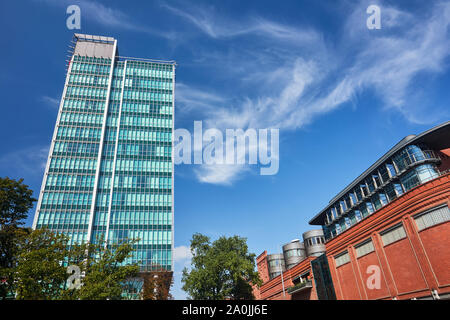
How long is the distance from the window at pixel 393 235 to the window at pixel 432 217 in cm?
232

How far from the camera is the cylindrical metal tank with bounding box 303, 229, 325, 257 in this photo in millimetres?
70000

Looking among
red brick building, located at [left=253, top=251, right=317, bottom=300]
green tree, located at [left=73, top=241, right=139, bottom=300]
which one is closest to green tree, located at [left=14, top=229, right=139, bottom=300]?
green tree, located at [left=73, top=241, right=139, bottom=300]

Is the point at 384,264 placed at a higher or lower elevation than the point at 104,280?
higher

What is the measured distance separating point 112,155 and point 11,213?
43430mm

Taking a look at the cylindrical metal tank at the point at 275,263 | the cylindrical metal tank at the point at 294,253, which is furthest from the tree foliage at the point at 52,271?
the cylindrical metal tank at the point at 275,263

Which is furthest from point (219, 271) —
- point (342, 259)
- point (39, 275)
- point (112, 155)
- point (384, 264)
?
point (112, 155)

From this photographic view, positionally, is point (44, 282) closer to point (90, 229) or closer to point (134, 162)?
point (90, 229)

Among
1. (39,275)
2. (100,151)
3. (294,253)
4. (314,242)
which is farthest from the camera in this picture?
(100,151)

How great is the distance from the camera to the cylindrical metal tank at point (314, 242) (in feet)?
230

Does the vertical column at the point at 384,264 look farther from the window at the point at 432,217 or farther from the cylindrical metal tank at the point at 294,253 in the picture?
the cylindrical metal tank at the point at 294,253

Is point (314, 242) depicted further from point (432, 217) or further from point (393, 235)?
point (432, 217)

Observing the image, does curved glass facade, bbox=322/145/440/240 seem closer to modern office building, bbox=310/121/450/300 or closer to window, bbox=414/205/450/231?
modern office building, bbox=310/121/450/300

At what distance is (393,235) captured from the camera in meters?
33.5
